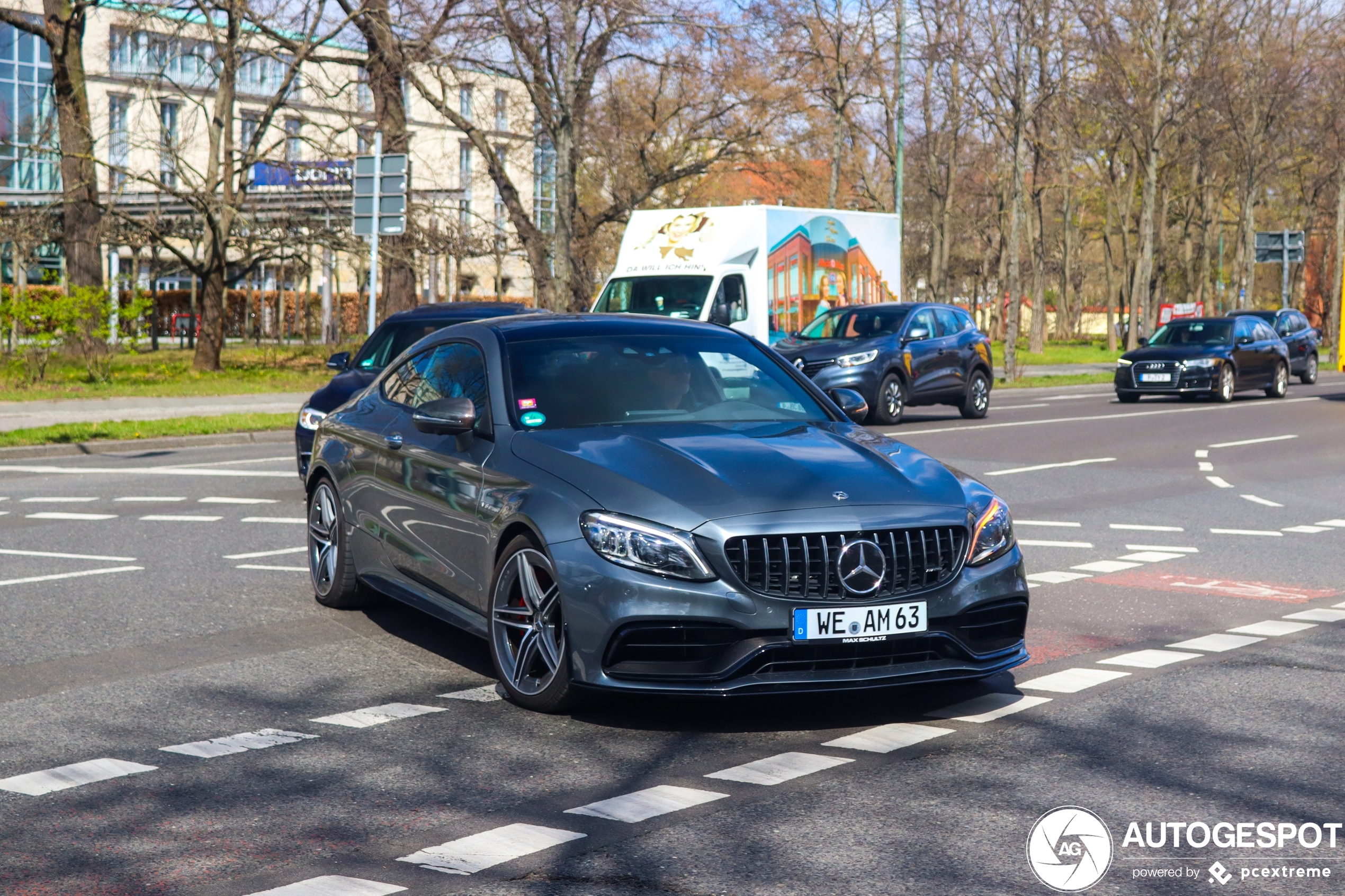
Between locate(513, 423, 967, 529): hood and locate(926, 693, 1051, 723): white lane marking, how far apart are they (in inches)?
31.2

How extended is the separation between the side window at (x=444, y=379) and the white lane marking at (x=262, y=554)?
243 cm

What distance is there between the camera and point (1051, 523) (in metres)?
11.7

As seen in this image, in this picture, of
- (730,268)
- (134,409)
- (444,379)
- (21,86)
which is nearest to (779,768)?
(444,379)

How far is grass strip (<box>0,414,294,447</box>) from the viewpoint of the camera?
1842 centimetres

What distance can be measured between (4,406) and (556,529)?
1995 cm

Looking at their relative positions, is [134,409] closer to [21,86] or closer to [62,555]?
[62,555]

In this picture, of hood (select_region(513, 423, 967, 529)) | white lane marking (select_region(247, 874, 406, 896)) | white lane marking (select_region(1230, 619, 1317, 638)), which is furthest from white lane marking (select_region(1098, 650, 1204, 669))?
white lane marking (select_region(247, 874, 406, 896))

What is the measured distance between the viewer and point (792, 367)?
740 cm

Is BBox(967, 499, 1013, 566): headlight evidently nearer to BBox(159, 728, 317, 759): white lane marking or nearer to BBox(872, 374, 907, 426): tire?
BBox(159, 728, 317, 759): white lane marking

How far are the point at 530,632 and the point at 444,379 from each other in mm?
1732

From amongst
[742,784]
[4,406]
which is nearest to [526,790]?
[742,784]

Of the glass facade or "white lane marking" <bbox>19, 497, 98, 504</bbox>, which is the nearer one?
"white lane marking" <bbox>19, 497, 98, 504</bbox>

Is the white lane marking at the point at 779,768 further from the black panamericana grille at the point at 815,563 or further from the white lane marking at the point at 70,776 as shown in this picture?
the white lane marking at the point at 70,776

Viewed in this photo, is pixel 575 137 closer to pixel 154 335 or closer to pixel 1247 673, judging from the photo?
pixel 154 335
